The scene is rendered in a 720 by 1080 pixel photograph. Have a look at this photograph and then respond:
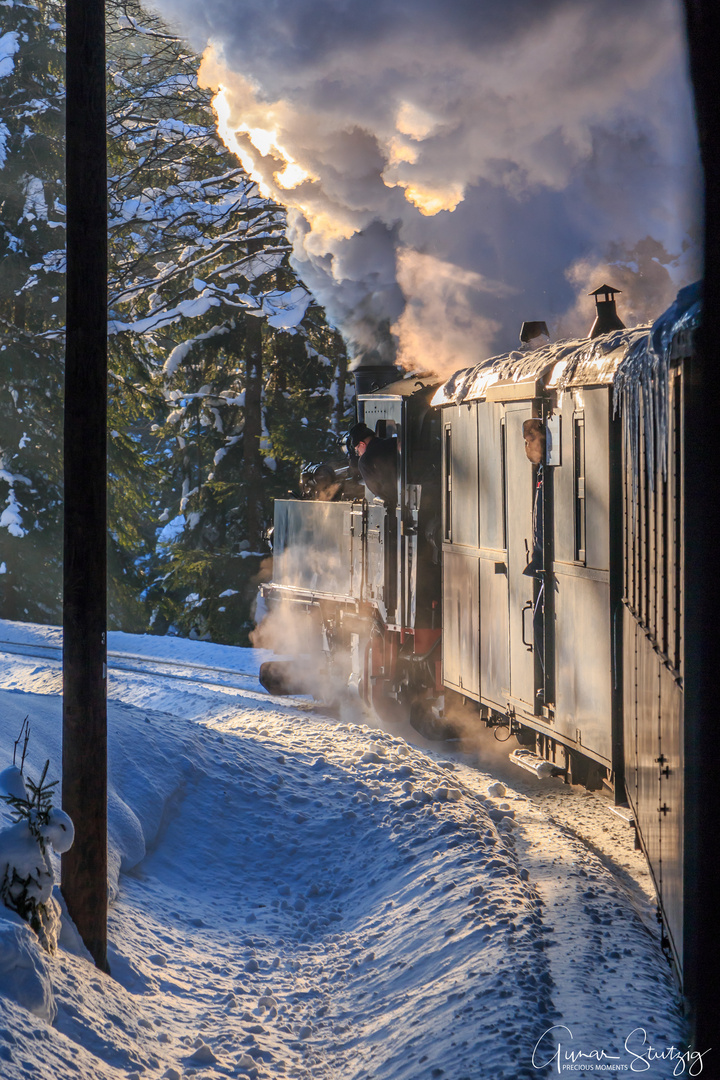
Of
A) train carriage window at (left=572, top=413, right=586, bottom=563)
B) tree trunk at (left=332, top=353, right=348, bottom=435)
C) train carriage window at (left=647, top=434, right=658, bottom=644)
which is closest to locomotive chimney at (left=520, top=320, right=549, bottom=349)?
train carriage window at (left=572, top=413, right=586, bottom=563)

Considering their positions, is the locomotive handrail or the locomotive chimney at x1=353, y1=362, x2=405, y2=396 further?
the locomotive chimney at x1=353, y1=362, x2=405, y2=396

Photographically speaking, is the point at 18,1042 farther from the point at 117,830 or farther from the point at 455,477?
the point at 455,477

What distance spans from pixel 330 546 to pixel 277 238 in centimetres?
1029

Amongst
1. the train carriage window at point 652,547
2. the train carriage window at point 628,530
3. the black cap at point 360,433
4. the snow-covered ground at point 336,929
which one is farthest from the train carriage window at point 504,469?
the train carriage window at point 652,547

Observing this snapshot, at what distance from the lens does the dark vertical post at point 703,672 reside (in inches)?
137

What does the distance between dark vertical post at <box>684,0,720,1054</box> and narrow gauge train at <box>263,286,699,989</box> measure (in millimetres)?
148

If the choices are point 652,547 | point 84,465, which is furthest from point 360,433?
point 652,547

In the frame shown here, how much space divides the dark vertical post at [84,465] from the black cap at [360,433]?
7.04 m

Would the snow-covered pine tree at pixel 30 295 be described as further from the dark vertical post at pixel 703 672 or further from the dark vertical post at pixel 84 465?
the dark vertical post at pixel 703 672

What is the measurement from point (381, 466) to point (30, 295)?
16962mm

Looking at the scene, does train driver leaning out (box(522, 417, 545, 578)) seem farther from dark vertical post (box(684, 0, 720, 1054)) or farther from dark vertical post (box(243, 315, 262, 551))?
dark vertical post (box(243, 315, 262, 551))

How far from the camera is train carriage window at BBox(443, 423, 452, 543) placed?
10531mm

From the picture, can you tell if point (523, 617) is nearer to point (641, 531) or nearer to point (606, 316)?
point (606, 316)

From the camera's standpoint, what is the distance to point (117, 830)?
20.7ft
